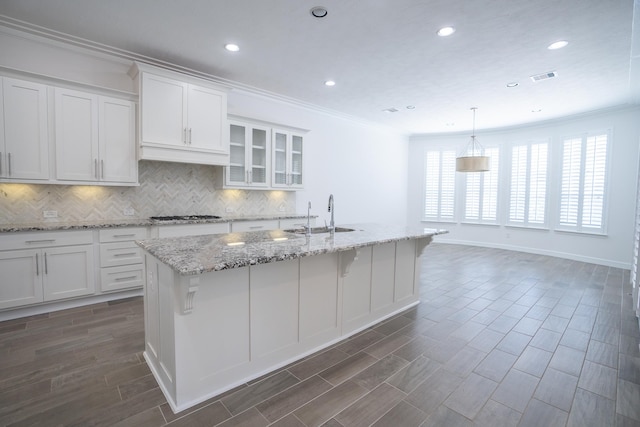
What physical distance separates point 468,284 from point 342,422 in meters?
3.35

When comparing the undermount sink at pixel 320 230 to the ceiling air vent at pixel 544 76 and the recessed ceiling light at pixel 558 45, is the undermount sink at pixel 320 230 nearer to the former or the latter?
the recessed ceiling light at pixel 558 45

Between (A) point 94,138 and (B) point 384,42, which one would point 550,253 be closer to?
(B) point 384,42

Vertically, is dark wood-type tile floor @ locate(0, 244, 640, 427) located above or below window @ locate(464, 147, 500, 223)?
below

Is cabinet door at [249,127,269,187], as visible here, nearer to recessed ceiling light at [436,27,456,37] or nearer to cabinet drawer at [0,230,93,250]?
cabinet drawer at [0,230,93,250]

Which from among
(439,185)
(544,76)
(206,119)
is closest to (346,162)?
(439,185)

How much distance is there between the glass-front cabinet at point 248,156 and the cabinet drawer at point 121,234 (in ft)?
4.19

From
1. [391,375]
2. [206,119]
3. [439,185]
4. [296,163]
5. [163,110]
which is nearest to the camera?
[391,375]

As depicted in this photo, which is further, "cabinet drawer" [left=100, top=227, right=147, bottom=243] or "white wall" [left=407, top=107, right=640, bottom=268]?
"white wall" [left=407, top=107, right=640, bottom=268]

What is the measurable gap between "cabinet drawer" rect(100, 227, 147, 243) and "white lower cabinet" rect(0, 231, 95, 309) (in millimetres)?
132

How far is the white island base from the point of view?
5.87 ft

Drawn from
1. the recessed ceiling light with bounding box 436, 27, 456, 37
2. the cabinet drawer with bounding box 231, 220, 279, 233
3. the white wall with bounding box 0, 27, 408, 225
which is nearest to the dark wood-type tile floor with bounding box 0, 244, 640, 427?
the cabinet drawer with bounding box 231, 220, 279, 233

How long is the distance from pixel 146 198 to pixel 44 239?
1151mm

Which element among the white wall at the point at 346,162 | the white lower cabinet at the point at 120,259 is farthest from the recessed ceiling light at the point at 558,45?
the white lower cabinet at the point at 120,259

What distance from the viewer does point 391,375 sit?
217 centimetres
